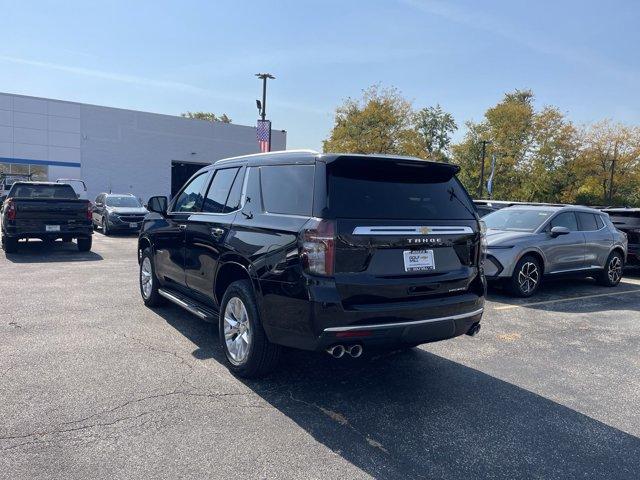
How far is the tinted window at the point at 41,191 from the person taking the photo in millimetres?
12742

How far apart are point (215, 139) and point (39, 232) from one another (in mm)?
30031

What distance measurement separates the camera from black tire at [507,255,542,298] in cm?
843

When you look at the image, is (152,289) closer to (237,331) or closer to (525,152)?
(237,331)

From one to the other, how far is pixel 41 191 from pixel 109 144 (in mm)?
25453

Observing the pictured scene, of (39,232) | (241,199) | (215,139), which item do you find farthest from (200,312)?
(215,139)

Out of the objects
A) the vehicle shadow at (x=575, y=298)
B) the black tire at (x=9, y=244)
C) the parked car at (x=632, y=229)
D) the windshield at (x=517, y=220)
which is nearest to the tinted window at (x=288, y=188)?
the vehicle shadow at (x=575, y=298)

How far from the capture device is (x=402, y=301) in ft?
12.4

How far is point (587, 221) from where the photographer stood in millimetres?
10039

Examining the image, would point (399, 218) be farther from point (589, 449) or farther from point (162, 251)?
point (162, 251)

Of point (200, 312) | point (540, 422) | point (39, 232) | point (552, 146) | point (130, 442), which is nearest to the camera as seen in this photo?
point (130, 442)

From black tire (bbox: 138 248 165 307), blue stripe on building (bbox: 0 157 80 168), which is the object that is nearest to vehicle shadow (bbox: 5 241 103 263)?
black tire (bbox: 138 248 165 307)

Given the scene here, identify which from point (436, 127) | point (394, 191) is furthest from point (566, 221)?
point (436, 127)

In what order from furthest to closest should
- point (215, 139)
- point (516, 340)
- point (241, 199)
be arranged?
point (215, 139)
point (516, 340)
point (241, 199)

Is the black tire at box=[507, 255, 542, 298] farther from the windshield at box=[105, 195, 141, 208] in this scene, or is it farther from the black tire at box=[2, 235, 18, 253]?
the windshield at box=[105, 195, 141, 208]
